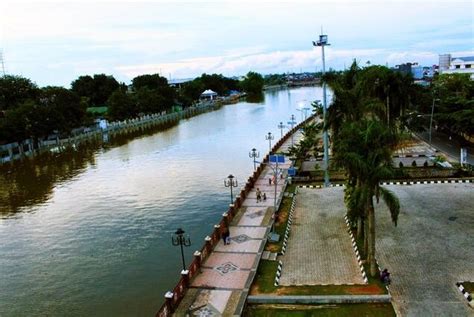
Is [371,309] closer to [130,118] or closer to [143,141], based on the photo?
[143,141]

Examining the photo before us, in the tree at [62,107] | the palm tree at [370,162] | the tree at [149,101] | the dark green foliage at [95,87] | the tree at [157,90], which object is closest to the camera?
the palm tree at [370,162]

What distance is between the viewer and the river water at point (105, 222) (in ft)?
76.6

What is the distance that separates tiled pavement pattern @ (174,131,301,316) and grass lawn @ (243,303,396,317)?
3.37 feet

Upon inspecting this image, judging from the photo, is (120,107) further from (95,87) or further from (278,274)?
(278,274)

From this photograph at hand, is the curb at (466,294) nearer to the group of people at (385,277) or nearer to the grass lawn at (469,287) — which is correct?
the grass lawn at (469,287)

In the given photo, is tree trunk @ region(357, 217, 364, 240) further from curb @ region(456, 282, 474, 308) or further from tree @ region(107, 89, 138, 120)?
tree @ region(107, 89, 138, 120)

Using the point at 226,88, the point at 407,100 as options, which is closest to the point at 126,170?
the point at 407,100

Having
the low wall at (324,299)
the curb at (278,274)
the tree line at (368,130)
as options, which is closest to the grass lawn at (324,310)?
the low wall at (324,299)

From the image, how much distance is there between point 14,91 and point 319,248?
72758 mm

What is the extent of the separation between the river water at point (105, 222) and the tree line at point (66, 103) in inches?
260

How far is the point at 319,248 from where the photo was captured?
1006 inches

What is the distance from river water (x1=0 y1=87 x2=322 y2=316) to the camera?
2336 cm

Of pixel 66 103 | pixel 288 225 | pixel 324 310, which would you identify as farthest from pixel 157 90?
pixel 324 310

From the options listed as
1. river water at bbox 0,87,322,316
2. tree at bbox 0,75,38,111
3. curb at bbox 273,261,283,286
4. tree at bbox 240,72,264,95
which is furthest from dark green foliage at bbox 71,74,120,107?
curb at bbox 273,261,283,286
